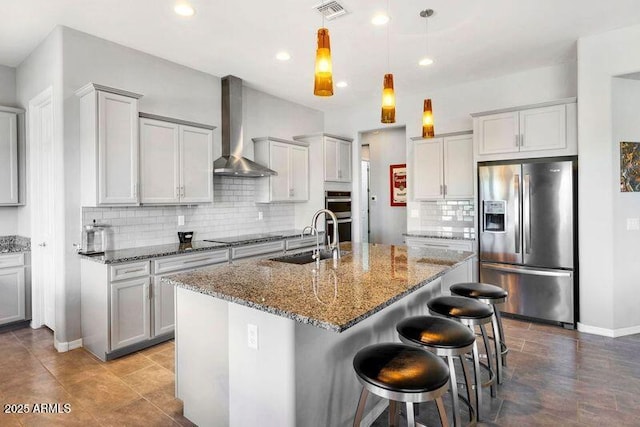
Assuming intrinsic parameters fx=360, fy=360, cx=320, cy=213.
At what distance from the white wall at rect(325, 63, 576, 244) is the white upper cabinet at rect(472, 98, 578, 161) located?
0.66 meters

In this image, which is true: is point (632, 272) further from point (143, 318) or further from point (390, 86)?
point (143, 318)

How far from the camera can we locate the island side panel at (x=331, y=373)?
169 centimetres

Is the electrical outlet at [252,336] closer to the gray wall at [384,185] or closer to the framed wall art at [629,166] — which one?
the framed wall art at [629,166]

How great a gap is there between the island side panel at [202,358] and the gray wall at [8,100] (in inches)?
137

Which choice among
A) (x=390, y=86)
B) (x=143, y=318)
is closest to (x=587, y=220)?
(x=390, y=86)

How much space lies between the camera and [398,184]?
6.79 metres

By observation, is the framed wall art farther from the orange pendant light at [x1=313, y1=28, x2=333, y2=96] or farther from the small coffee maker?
the small coffee maker

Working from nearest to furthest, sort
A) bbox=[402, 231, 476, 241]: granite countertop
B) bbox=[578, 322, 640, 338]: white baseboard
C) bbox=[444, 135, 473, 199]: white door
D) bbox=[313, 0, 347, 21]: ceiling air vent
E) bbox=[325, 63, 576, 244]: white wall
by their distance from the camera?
bbox=[313, 0, 347, 21]: ceiling air vent < bbox=[578, 322, 640, 338]: white baseboard < bbox=[325, 63, 576, 244]: white wall < bbox=[402, 231, 476, 241]: granite countertop < bbox=[444, 135, 473, 199]: white door

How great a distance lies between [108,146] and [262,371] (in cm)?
265

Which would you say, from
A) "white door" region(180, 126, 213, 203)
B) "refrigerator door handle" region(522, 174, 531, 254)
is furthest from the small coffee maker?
"refrigerator door handle" region(522, 174, 531, 254)

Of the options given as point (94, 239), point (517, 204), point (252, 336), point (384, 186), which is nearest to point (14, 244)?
point (94, 239)

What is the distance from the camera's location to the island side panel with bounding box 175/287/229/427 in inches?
79.1

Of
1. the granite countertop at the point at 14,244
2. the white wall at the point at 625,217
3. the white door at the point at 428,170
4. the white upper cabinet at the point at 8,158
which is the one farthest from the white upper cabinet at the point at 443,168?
the white upper cabinet at the point at 8,158

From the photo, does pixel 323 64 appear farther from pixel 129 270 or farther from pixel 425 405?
pixel 129 270
